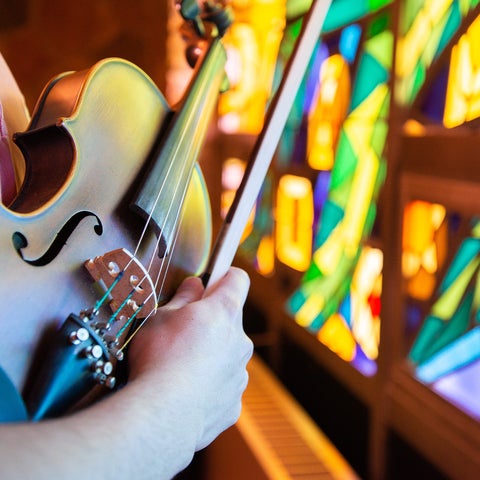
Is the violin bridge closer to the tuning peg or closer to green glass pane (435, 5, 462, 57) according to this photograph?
the tuning peg

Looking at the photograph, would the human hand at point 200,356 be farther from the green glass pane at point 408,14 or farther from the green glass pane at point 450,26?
the green glass pane at point 408,14

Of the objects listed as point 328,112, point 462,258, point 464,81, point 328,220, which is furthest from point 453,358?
point 328,112

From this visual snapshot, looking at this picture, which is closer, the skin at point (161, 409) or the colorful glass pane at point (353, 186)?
the skin at point (161, 409)

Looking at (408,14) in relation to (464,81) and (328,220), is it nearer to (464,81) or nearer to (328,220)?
(464,81)

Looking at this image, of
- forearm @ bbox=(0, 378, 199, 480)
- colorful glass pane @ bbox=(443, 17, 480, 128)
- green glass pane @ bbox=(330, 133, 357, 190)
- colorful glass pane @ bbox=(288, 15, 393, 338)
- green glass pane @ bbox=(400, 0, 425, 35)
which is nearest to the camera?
forearm @ bbox=(0, 378, 199, 480)

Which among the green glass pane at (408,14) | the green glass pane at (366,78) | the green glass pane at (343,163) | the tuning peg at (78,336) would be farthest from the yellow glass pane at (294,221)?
the tuning peg at (78,336)

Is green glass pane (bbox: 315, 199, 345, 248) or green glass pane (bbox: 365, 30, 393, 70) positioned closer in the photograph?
green glass pane (bbox: 365, 30, 393, 70)

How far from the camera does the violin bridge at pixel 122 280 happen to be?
49cm

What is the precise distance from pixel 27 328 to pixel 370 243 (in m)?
1.32

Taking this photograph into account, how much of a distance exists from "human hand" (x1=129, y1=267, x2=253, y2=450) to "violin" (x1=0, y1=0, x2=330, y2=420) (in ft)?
0.09

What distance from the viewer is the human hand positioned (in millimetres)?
434

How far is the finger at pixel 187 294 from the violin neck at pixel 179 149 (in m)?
0.04

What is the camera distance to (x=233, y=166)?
284cm

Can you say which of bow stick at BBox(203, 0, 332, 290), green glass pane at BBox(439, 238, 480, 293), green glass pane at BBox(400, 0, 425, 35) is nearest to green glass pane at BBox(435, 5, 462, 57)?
green glass pane at BBox(400, 0, 425, 35)
